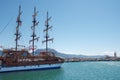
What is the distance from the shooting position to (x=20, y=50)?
48594mm

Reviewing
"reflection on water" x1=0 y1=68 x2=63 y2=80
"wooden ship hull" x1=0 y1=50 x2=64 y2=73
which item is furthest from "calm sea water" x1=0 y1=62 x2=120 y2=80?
"wooden ship hull" x1=0 y1=50 x2=64 y2=73

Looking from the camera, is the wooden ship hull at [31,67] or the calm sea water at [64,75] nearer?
the calm sea water at [64,75]

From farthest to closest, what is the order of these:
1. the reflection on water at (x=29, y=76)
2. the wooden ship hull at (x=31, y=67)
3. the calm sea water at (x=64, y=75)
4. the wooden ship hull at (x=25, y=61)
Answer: the wooden ship hull at (x=25, y=61) < the wooden ship hull at (x=31, y=67) < the reflection on water at (x=29, y=76) < the calm sea water at (x=64, y=75)

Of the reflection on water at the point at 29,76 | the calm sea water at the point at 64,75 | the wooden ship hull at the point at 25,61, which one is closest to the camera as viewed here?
the calm sea water at the point at 64,75

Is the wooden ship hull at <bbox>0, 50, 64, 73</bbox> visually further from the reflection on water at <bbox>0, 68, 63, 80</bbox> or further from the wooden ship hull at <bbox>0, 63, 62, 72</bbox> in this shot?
the reflection on water at <bbox>0, 68, 63, 80</bbox>

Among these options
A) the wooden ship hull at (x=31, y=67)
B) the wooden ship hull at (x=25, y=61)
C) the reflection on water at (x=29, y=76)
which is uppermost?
the wooden ship hull at (x=25, y=61)

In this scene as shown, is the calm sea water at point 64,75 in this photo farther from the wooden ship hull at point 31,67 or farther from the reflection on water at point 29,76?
the wooden ship hull at point 31,67

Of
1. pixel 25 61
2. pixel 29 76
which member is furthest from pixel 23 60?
pixel 29 76

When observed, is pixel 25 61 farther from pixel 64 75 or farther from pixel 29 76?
pixel 64 75

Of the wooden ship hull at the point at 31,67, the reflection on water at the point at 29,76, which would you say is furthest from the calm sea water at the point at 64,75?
the wooden ship hull at the point at 31,67

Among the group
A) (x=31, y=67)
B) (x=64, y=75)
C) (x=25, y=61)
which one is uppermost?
(x=25, y=61)

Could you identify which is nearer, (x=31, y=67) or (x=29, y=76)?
(x=29, y=76)

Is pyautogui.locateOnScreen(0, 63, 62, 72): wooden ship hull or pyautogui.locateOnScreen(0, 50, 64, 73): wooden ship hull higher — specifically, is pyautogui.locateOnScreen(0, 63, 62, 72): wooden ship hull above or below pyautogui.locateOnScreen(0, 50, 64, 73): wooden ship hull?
below

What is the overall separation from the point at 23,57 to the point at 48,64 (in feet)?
24.9
